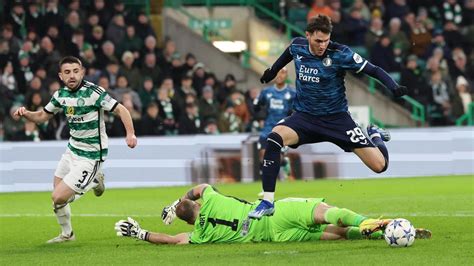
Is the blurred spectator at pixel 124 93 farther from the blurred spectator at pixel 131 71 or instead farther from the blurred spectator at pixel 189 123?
the blurred spectator at pixel 189 123

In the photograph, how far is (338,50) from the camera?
44.9 ft

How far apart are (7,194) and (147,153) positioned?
122 inches

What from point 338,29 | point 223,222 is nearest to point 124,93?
point 338,29

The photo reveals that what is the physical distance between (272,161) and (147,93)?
14.6 metres

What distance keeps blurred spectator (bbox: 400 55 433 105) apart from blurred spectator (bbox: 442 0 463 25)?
10.5 ft

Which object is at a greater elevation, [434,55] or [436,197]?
[434,55]

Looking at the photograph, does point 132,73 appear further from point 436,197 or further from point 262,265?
point 262,265

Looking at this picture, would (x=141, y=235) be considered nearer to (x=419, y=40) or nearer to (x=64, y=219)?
(x=64, y=219)

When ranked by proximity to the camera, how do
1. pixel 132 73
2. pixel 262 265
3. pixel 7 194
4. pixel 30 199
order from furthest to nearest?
pixel 132 73 → pixel 7 194 → pixel 30 199 → pixel 262 265

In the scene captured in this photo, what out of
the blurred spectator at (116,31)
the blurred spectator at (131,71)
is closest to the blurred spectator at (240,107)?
the blurred spectator at (131,71)

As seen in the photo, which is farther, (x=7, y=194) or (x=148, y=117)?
(x=148, y=117)

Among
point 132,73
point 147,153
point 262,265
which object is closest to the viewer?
point 262,265

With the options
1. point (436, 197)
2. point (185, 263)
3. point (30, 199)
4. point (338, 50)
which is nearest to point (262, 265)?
point (185, 263)

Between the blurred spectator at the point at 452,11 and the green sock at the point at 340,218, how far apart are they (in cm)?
2131
